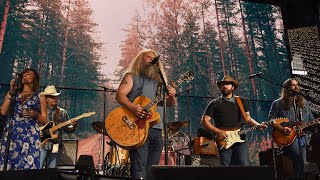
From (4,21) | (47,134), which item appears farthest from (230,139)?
(4,21)

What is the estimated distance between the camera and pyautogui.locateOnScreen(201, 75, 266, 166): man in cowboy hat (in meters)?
3.87

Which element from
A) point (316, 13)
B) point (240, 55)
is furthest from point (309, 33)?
point (240, 55)

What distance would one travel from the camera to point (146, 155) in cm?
307

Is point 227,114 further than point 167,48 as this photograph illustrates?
No

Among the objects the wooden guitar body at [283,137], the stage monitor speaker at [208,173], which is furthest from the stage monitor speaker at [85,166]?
the wooden guitar body at [283,137]

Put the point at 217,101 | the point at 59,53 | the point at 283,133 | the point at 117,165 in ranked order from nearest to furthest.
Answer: the point at 217,101, the point at 283,133, the point at 117,165, the point at 59,53

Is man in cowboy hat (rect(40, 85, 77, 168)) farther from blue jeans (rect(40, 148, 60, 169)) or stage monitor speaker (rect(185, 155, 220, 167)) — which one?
stage monitor speaker (rect(185, 155, 220, 167))

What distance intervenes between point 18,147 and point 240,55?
7065mm

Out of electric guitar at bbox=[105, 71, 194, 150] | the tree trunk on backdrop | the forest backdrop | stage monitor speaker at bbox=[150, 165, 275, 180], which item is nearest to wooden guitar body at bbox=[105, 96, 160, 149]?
electric guitar at bbox=[105, 71, 194, 150]

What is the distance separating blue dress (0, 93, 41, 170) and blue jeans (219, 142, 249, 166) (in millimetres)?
2237

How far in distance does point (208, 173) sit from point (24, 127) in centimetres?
243

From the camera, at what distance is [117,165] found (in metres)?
5.32

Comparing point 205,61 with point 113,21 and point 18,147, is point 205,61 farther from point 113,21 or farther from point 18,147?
point 18,147

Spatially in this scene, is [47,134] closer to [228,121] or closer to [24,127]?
[24,127]
